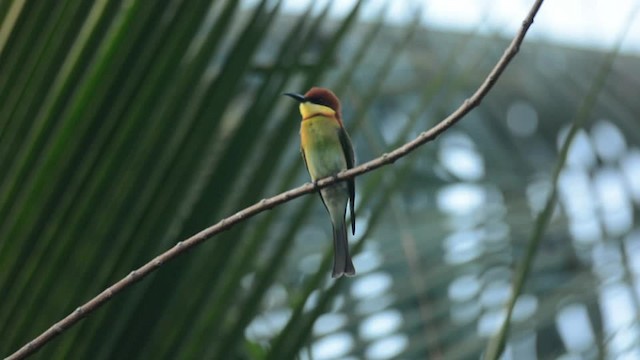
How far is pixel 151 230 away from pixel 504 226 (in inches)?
55.0

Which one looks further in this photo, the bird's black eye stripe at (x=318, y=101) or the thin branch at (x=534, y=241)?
the bird's black eye stripe at (x=318, y=101)

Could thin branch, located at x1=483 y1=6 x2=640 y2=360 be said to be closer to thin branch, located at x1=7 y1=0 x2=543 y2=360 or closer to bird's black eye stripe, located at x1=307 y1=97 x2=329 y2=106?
thin branch, located at x1=7 y1=0 x2=543 y2=360

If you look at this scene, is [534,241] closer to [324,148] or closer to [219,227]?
[219,227]

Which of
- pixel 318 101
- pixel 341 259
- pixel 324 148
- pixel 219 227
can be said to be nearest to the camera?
pixel 219 227

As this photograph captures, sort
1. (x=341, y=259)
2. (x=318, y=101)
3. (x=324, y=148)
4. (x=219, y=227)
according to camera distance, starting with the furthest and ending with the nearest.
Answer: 1. (x=324, y=148)
2. (x=318, y=101)
3. (x=341, y=259)
4. (x=219, y=227)

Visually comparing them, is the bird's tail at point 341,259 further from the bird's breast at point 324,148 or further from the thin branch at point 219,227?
the bird's breast at point 324,148

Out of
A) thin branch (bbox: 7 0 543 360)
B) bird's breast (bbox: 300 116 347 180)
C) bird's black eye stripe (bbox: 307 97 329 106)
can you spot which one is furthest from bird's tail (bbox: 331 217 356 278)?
bird's breast (bbox: 300 116 347 180)

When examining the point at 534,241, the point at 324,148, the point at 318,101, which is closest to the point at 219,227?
the point at 534,241

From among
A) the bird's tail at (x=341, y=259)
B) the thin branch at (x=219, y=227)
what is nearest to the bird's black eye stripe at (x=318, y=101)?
the bird's tail at (x=341, y=259)

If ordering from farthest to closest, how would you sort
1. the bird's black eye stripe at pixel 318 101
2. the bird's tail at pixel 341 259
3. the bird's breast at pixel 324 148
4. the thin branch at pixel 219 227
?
1. the bird's breast at pixel 324 148
2. the bird's black eye stripe at pixel 318 101
3. the bird's tail at pixel 341 259
4. the thin branch at pixel 219 227

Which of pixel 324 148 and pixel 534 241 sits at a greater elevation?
pixel 324 148

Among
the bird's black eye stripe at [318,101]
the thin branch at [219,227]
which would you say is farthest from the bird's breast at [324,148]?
the thin branch at [219,227]

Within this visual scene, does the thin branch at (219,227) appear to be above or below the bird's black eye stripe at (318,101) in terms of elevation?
below

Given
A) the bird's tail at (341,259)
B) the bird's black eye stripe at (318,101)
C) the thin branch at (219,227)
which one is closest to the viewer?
the thin branch at (219,227)
